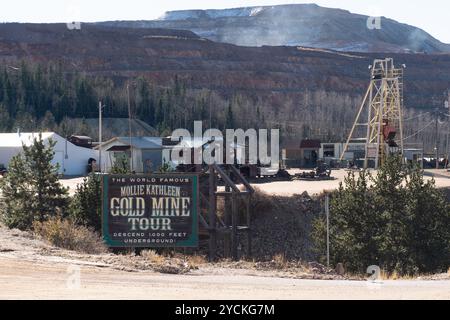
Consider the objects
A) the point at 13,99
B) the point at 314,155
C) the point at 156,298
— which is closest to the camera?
the point at 156,298

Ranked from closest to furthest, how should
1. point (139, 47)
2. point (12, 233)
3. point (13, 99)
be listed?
point (12, 233)
point (13, 99)
point (139, 47)

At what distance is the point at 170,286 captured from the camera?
16188 mm

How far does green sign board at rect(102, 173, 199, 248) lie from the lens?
97.6 feet

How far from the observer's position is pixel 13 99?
4355 inches

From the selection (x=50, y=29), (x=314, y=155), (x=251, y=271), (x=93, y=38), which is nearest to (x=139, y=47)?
(x=93, y=38)

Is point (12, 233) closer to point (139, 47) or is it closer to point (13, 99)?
point (13, 99)

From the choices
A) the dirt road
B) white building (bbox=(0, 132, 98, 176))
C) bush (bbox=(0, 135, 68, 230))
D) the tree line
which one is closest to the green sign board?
bush (bbox=(0, 135, 68, 230))

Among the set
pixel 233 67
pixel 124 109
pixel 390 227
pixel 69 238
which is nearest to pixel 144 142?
pixel 390 227

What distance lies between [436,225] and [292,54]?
519ft

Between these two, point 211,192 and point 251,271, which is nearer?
point 251,271

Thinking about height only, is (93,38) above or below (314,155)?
above

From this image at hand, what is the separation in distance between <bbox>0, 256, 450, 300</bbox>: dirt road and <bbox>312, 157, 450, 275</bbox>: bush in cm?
1206

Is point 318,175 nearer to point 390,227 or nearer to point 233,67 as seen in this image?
point 390,227

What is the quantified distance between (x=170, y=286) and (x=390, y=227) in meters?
16.4
